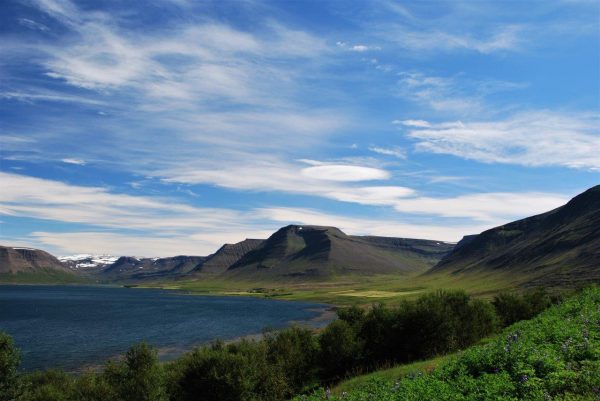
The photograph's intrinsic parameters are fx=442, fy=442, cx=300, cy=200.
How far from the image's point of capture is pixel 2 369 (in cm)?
4534

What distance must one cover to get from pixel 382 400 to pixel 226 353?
32.3 m

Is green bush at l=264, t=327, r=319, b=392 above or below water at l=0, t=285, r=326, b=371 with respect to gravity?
above

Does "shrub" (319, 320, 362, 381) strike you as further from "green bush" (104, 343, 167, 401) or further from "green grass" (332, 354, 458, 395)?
"green bush" (104, 343, 167, 401)

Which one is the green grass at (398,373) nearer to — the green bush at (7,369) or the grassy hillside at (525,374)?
the grassy hillside at (525,374)

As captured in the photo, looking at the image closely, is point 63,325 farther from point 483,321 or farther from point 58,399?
point 483,321

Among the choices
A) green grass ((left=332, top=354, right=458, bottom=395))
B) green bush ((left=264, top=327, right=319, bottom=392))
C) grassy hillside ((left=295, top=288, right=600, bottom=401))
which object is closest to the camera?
grassy hillside ((left=295, top=288, right=600, bottom=401))

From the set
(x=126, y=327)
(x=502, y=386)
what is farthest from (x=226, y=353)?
(x=126, y=327)

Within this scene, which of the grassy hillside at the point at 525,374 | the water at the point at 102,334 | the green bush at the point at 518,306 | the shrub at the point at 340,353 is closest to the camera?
the grassy hillside at the point at 525,374

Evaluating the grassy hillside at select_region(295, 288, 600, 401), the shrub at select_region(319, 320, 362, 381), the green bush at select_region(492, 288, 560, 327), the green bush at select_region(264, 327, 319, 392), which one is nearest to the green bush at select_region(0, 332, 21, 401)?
the green bush at select_region(264, 327, 319, 392)

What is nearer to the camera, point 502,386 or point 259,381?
point 502,386

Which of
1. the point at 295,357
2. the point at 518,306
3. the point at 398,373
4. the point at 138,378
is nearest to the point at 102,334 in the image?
the point at 295,357

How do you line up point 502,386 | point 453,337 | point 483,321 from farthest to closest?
point 483,321
point 453,337
point 502,386

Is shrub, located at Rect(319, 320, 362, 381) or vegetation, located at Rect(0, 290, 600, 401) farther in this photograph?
shrub, located at Rect(319, 320, 362, 381)

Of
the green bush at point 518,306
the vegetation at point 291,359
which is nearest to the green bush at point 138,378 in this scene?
the vegetation at point 291,359
